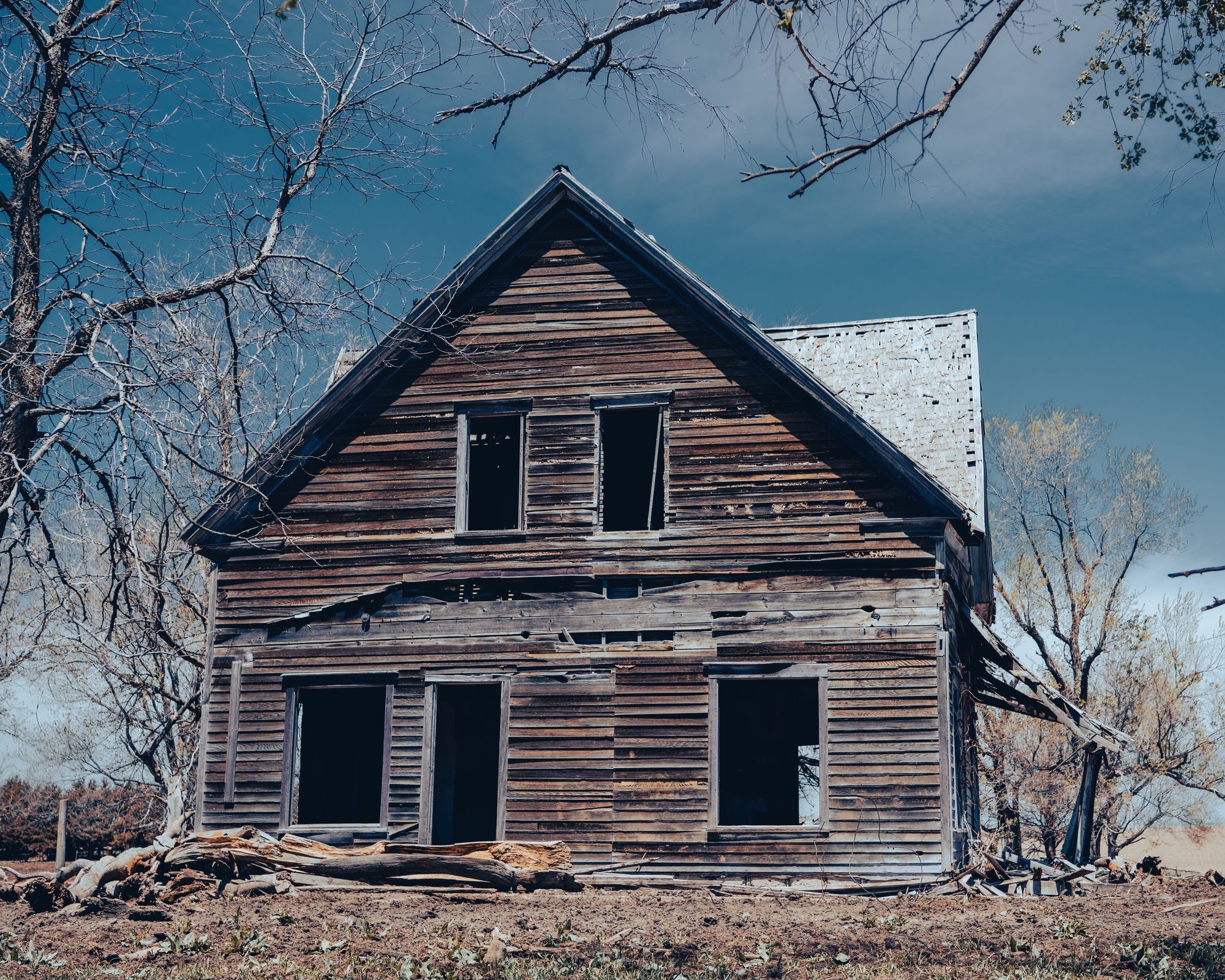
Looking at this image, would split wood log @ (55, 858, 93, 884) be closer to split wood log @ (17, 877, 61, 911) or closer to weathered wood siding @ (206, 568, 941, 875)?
split wood log @ (17, 877, 61, 911)

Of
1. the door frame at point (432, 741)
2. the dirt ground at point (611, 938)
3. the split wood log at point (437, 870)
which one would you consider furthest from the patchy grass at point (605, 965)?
the door frame at point (432, 741)

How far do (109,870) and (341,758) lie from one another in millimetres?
7112

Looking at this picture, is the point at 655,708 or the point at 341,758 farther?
the point at 341,758

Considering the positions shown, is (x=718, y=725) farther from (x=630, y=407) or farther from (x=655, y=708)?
(x=630, y=407)

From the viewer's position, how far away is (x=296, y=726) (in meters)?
16.0

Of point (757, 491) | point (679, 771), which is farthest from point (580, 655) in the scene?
point (757, 491)

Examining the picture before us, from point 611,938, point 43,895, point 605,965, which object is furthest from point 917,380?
point 43,895

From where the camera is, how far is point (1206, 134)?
30.1ft

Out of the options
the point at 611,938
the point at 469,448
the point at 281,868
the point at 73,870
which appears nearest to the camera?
the point at 611,938

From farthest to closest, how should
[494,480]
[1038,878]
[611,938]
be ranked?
[494,480], [1038,878], [611,938]

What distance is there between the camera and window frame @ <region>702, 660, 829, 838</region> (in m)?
14.5

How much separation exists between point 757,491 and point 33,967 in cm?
932

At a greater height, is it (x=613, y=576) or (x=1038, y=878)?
(x=613, y=576)

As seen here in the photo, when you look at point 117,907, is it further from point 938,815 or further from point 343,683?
point 938,815
